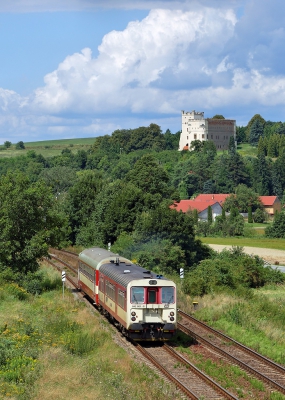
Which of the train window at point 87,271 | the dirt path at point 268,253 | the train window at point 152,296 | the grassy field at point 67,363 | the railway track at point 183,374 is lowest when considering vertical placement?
the dirt path at point 268,253

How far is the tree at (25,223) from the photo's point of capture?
39.9 meters

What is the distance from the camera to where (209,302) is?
34.0m

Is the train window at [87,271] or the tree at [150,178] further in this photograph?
the tree at [150,178]

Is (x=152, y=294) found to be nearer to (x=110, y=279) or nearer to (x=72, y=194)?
(x=110, y=279)

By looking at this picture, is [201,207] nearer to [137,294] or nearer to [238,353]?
[137,294]

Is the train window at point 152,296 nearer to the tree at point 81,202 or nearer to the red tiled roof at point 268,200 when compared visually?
the tree at point 81,202

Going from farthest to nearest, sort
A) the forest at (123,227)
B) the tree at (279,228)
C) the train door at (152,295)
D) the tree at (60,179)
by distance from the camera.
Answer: the tree at (60,179), the tree at (279,228), the forest at (123,227), the train door at (152,295)

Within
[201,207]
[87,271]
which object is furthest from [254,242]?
[87,271]

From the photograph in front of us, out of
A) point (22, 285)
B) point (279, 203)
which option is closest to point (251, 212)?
point (279, 203)

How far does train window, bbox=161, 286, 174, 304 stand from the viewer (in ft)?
80.3

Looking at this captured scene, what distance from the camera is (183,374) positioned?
20688 millimetres

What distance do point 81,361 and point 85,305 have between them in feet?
44.4

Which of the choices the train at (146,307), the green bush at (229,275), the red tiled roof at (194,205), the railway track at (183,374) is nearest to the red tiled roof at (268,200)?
the red tiled roof at (194,205)

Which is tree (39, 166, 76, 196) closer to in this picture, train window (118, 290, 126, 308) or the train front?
train window (118, 290, 126, 308)
